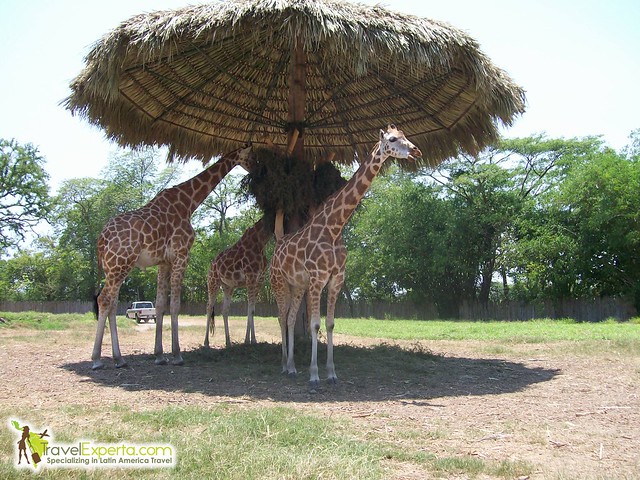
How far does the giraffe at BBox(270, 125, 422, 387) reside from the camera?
26.7 ft

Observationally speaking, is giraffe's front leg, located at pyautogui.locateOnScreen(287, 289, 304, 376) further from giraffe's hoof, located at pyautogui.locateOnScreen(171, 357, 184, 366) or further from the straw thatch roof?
the straw thatch roof

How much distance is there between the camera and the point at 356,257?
40062mm

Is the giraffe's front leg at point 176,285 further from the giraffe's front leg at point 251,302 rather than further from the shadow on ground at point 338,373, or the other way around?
the giraffe's front leg at point 251,302

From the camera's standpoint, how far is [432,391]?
7.57m

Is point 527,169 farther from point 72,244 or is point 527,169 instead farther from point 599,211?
point 72,244

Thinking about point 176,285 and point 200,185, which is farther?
point 200,185

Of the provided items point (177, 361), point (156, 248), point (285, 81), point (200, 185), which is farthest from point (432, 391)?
point (285, 81)

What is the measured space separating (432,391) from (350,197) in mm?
3108

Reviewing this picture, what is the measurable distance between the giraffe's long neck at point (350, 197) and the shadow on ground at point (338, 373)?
235 centimetres

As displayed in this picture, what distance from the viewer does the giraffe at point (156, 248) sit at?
356 inches

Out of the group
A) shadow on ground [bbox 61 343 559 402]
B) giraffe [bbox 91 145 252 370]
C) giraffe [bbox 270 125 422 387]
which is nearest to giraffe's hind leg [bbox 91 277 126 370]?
giraffe [bbox 91 145 252 370]

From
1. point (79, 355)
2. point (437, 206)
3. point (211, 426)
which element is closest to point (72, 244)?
point (437, 206)

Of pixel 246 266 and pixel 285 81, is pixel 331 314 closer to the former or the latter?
pixel 246 266

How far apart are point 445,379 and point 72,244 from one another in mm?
43783
